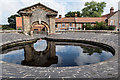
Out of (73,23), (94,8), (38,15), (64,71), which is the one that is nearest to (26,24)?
(38,15)

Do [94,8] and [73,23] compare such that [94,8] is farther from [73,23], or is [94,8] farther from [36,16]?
[36,16]

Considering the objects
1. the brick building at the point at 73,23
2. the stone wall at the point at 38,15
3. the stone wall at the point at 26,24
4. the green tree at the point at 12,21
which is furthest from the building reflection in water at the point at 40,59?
the green tree at the point at 12,21

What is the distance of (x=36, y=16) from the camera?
23.2m

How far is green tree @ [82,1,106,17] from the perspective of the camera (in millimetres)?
49656

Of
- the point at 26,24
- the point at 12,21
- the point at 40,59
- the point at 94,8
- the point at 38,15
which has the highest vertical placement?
the point at 94,8

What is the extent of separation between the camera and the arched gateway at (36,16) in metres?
22.4

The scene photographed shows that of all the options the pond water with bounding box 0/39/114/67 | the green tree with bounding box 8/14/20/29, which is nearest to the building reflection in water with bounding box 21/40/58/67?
the pond water with bounding box 0/39/114/67

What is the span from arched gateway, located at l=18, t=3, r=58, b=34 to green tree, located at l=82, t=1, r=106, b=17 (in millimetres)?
32492

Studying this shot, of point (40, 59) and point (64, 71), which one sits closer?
point (64, 71)

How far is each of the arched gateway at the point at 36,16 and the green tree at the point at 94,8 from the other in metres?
32.5

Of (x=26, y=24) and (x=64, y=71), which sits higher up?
(x=26, y=24)

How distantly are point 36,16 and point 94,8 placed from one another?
123ft

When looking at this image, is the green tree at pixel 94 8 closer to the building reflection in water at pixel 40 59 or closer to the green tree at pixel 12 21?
the green tree at pixel 12 21

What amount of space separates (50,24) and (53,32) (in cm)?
219
